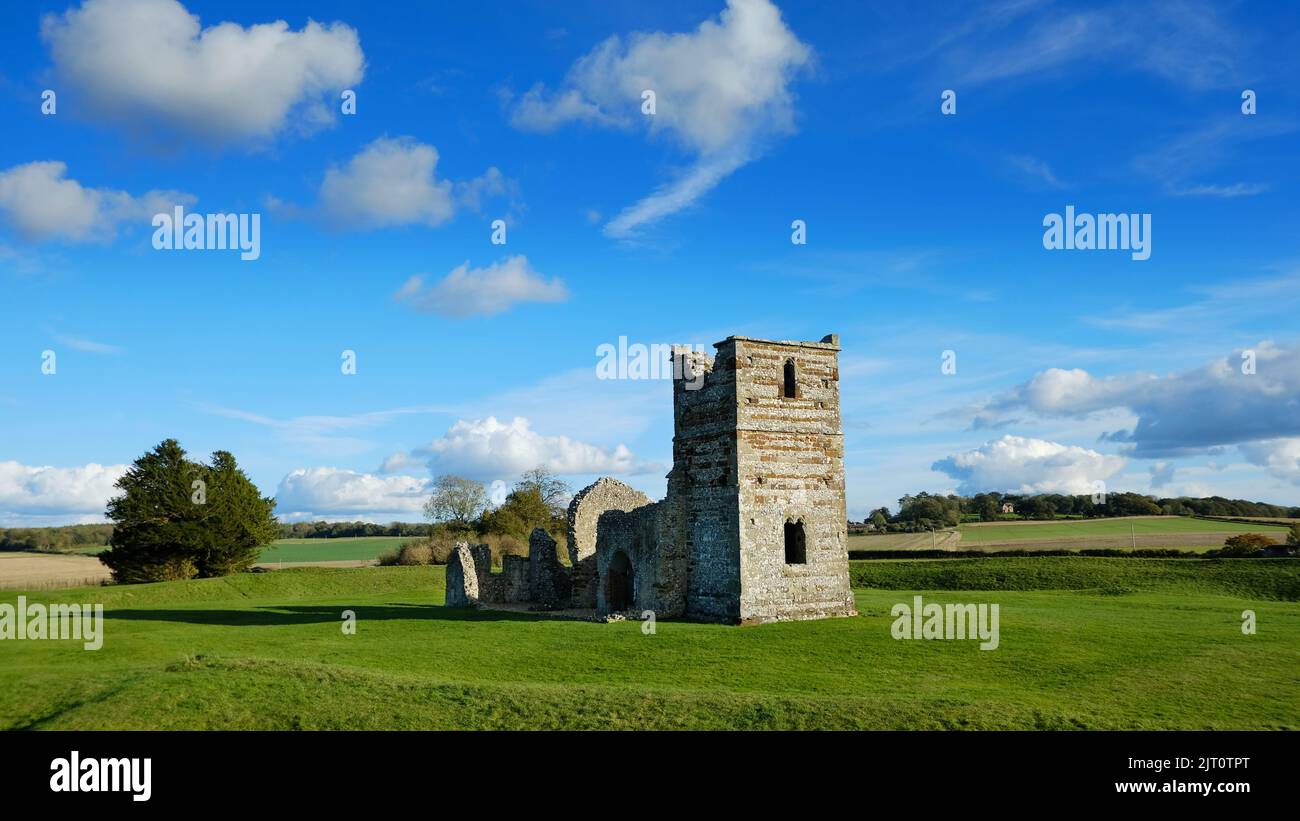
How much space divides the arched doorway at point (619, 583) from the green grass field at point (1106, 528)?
3740 centimetres

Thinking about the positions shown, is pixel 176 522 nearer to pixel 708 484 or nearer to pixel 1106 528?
pixel 708 484

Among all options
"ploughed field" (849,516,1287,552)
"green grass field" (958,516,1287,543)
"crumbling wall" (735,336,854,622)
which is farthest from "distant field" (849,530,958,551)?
"crumbling wall" (735,336,854,622)

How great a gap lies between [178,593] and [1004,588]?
37828mm

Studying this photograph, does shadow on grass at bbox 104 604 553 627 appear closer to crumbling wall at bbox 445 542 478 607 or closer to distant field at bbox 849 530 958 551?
crumbling wall at bbox 445 542 478 607

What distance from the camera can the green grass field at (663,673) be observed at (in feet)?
39.7

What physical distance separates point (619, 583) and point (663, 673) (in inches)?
467

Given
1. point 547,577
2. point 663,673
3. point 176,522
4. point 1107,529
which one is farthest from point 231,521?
point 1107,529

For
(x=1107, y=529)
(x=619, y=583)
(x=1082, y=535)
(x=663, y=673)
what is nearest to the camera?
(x=663, y=673)

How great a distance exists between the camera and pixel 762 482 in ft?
78.9

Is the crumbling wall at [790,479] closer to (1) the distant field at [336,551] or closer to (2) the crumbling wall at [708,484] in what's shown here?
(2) the crumbling wall at [708,484]

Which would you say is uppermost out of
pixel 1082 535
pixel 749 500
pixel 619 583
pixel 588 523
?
pixel 749 500
